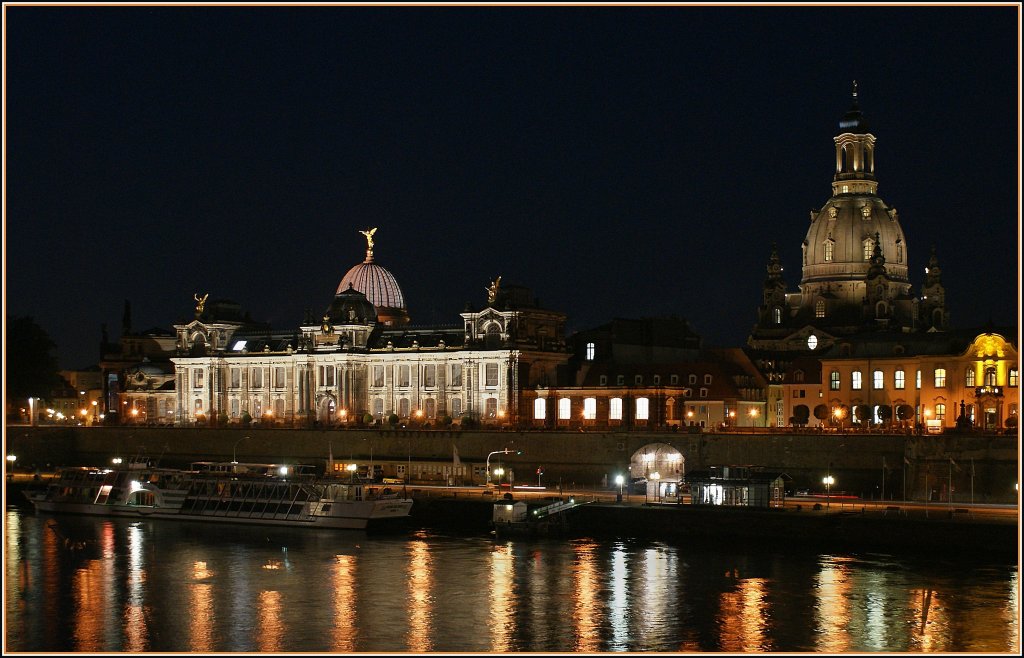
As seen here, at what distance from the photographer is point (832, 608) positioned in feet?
175

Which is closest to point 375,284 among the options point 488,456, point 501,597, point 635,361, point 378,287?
point 378,287

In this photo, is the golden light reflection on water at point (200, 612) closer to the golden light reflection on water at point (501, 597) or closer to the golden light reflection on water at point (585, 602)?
the golden light reflection on water at point (501, 597)

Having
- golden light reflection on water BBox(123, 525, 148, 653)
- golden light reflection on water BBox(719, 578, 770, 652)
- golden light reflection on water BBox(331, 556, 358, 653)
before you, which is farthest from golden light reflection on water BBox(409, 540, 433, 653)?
golden light reflection on water BBox(719, 578, 770, 652)

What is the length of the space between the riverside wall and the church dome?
2729 cm

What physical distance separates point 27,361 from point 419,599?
80833 mm

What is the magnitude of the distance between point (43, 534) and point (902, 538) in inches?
1653

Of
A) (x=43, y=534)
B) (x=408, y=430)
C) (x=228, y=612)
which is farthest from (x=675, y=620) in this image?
(x=408, y=430)

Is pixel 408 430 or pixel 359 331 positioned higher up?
pixel 359 331

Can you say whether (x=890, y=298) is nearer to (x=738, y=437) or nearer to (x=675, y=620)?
(x=738, y=437)

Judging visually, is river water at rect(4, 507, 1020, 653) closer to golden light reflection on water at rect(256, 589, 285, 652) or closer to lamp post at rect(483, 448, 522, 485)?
golden light reflection on water at rect(256, 589, 285, 652)

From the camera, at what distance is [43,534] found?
7719cm

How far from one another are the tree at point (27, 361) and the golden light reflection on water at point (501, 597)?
67880 millimetres

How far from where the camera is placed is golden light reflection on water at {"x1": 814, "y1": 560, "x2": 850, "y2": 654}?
4778 centimetres

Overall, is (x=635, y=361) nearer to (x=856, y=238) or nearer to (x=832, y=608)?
(x=856, y=238)
